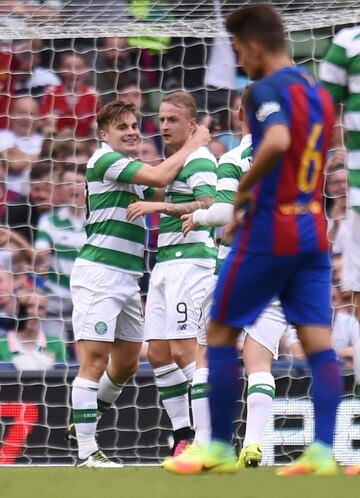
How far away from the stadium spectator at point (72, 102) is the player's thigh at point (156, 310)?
7.93 feet

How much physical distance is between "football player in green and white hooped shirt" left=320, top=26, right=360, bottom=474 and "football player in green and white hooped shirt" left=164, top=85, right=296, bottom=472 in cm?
79

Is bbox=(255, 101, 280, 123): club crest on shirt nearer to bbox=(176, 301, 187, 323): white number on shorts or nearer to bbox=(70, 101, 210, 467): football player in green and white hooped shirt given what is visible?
bbox=(70, 101, 210, 467): football player in green and white hooped shirt

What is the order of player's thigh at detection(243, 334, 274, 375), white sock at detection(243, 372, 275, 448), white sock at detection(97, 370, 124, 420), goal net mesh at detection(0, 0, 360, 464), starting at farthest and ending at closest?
goal net mesh at detection(0, 0, 360, 464)
white sock at detection(97, 370, 124, 420)
player's thigh at detection(243, 334, 274, 375)
white sock at detection(243, 372, 275, 448)

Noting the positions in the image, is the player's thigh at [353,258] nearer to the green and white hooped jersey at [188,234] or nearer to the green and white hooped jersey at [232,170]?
the green and white hooped jersey at [232,170]

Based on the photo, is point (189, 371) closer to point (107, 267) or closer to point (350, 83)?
point (107, 267)

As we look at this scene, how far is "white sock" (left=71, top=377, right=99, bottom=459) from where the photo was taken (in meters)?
6.80

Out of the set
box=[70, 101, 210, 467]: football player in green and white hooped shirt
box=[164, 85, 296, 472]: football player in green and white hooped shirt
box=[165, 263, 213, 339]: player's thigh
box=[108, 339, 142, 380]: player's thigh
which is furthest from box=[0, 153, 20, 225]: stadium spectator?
box=[164, 85, 296, 472]: football player in green and white hooped shirt

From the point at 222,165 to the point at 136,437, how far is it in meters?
2.45

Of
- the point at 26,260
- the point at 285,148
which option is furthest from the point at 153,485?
the point at 26,260

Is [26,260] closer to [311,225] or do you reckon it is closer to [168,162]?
[168,162]

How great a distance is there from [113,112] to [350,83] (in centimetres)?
204

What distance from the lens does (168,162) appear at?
6676 mm

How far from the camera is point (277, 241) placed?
435 cm

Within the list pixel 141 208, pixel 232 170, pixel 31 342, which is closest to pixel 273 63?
pixel 232 170
